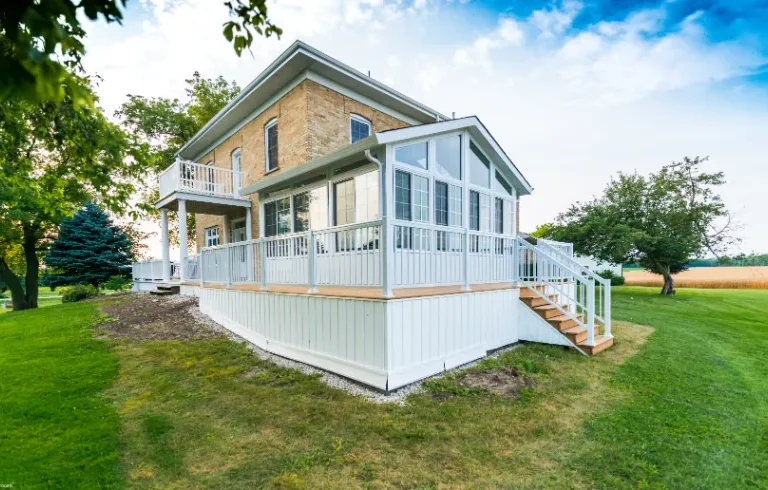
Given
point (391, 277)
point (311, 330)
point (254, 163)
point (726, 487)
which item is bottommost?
point (726, 487)

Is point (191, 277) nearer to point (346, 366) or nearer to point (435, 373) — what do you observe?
point (346, 366)

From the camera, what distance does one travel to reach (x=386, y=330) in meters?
4.98

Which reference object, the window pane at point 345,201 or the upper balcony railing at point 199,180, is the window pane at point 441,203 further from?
the upper balcony railing at point 199,180

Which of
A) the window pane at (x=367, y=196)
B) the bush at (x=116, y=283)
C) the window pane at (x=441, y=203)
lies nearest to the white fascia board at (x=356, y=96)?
the window pane at (x=367, y=196)

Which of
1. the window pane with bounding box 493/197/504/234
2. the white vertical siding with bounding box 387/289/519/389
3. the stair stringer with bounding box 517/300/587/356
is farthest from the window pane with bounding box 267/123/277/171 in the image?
the stair stringer with bounding box 517/300/587/356

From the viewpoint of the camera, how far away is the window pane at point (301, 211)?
927cm

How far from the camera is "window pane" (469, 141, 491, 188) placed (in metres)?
8.57

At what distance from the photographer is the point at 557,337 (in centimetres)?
741

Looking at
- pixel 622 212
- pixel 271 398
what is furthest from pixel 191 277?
pixel 622 212

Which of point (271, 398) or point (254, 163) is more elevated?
point (254, 163)

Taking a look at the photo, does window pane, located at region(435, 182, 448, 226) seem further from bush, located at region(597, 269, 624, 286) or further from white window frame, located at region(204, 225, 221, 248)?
bush, located at region(597, 269, 624, 286)

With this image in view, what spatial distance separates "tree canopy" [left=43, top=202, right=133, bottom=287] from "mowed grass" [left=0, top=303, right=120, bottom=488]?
50.7 feet

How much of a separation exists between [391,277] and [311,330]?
80.2 inches

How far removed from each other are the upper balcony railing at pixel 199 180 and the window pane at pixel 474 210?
27.2ft
